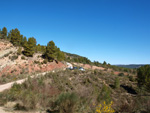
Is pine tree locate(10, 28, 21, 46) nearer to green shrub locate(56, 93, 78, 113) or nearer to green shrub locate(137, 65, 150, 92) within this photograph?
green shrub locate(56, 93, 78, 113)

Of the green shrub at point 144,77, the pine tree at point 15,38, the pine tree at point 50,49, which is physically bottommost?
the green shrub at point 144,77

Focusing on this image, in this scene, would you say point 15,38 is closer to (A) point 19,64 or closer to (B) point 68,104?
(A) point 19,64

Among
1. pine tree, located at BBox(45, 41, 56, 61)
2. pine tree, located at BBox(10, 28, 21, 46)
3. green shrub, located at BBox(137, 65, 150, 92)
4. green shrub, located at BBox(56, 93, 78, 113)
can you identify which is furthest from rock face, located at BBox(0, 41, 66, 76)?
green shrub, located at BBox(137, 65, 150, 92)

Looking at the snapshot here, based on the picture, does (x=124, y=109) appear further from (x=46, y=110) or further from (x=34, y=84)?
(x=34, y=84)

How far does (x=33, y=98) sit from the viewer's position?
4789 millimetres

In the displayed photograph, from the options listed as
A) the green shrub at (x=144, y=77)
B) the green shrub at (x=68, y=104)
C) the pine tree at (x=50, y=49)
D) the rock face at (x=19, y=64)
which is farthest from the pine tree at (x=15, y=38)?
the green shrub at (x=144, y=77)

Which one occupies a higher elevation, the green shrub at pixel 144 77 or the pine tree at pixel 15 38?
the pine tree at pixel 15 38

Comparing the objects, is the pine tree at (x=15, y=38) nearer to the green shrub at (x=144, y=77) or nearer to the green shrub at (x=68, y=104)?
the green shrub at (x=68, y=104)

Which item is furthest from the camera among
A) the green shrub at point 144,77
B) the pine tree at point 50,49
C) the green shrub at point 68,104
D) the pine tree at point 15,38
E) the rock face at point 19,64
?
the pine tree at point 15,38

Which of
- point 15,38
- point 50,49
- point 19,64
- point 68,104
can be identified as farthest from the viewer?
point 15,38

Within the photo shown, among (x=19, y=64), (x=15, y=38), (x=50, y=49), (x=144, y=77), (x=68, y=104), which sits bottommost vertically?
(x=144, y=77)

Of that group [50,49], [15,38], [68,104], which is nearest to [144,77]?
[68,104]

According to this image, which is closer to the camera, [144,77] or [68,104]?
[68,104]

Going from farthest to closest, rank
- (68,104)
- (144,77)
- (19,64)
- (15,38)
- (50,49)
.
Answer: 1. (15,38)
2. (50,49)
3. (19,64)
4. (144,77)
5. (68,104)
